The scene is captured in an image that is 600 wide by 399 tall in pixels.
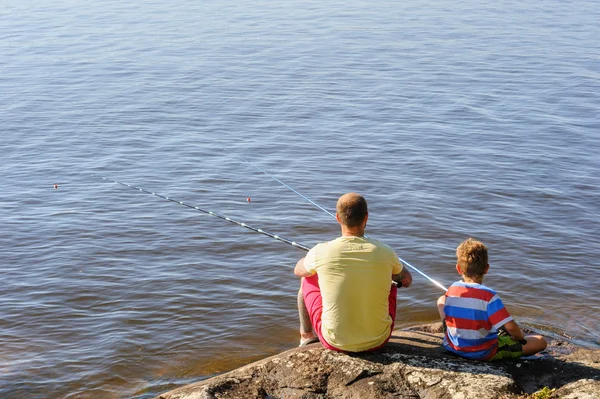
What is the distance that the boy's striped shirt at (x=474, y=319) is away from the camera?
14.9 feet

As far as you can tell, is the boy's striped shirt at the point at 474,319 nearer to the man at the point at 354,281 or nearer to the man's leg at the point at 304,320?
the man at the point at 354,281

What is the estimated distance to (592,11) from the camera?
24219 millimetres

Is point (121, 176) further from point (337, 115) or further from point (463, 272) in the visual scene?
point (463, 272)

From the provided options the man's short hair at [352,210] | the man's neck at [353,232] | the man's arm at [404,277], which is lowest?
the man's arm at [404,277]

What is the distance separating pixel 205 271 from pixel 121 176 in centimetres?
337

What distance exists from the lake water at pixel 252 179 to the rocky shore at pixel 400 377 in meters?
1.21

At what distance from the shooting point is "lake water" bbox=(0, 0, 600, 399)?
661 centimetres

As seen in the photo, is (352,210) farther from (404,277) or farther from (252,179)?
(252,179)

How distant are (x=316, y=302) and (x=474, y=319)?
3.01ft

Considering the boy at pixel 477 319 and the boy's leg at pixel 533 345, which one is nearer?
the boy at pixel 477 319

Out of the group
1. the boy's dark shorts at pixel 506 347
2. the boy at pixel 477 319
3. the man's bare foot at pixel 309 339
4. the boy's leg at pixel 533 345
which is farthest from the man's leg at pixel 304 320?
the boy's leg at pixel 533 345

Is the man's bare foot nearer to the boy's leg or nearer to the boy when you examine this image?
the boy

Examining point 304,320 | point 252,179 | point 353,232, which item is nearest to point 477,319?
point 353,232

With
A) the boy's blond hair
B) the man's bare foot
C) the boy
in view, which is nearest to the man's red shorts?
the man's bare foot
